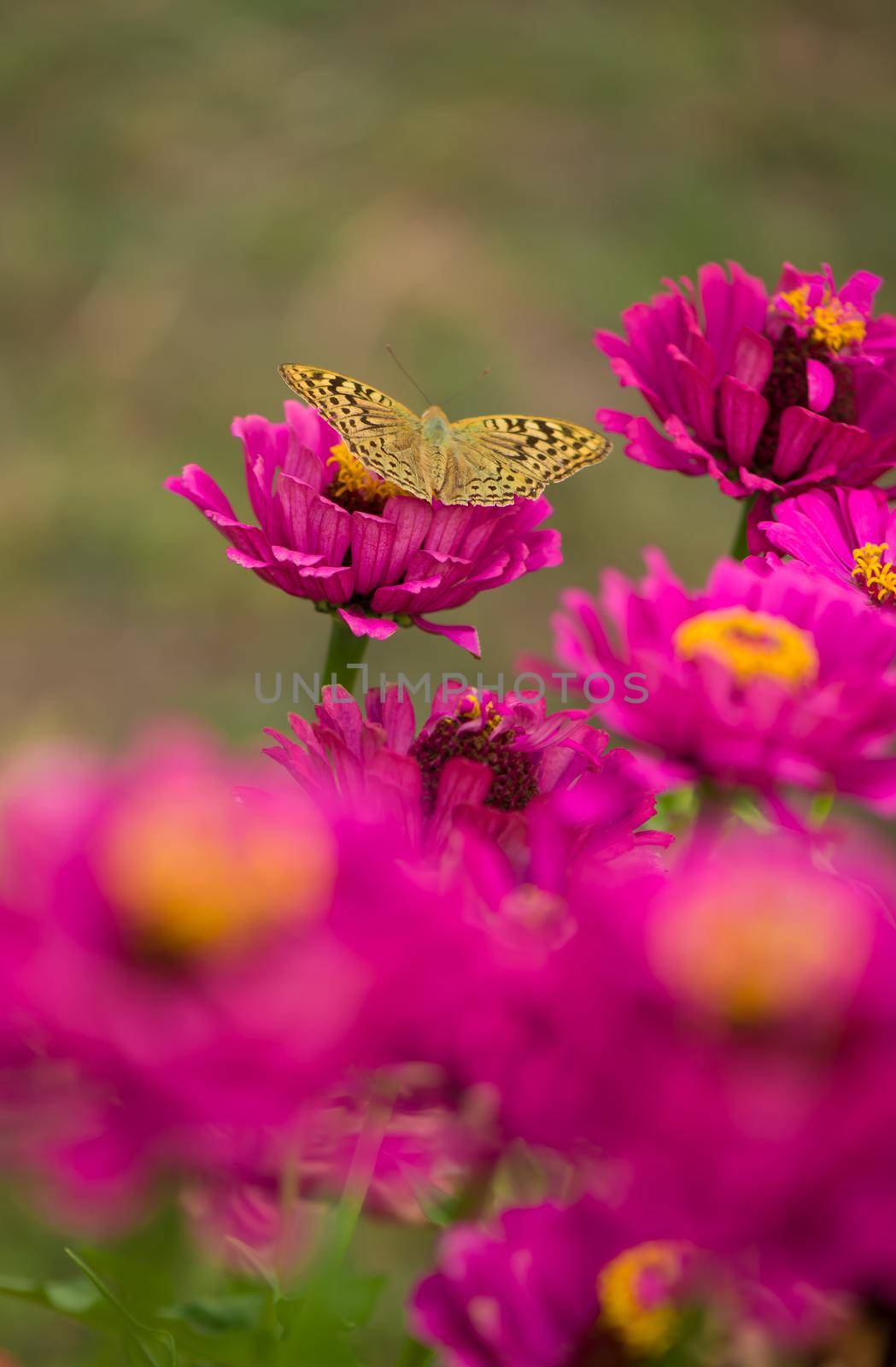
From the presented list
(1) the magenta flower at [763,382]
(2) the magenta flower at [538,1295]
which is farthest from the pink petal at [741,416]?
(2) the magenta flower at [538,1295]

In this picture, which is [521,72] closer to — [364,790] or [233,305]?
[233,305]

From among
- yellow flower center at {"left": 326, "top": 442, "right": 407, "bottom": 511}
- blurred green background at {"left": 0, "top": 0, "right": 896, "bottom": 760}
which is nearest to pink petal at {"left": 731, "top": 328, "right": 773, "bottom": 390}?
yellow flower center at {"left": 326, "top": 442, "right": 407, "bottom": 511}

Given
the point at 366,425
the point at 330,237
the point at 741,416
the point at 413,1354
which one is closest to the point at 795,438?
the point at 741,416

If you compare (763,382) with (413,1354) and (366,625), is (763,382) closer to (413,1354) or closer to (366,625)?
(366,625)

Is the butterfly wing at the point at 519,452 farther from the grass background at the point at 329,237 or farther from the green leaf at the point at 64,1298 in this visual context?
the grass background at the point at 329,237

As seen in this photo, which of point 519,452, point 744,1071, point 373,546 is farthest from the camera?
point 519,452

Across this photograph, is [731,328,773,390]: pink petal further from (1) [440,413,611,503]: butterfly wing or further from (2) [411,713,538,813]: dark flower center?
(2) [411,713,538,813]: dark flower center
